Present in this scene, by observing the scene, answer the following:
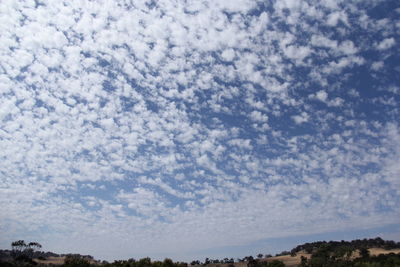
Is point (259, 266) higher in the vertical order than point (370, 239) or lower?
lower

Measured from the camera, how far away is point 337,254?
14062 cm

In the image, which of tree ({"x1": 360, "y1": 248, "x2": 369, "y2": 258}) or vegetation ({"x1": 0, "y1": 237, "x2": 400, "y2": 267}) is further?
tree ({"x1": 360, "y1": 248, "x2": 369, "y2": 258})

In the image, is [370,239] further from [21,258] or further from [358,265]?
[21,258]

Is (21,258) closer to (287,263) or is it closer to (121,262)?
(121,262)

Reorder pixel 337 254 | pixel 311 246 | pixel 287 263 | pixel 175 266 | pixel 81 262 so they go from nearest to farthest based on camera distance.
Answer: pixel 81 262
pixel 175 266
pixel 337 254
pixel 287 263
pixel 311 246

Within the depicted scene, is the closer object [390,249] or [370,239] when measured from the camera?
[390,249]

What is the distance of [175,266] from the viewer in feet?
303

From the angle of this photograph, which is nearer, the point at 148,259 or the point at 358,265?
the point at 148,259

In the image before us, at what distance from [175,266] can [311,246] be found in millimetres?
114556

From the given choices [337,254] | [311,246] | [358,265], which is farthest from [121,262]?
[311,246]

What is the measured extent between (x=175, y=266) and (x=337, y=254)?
262ft

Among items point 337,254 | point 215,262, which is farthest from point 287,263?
point 215,262

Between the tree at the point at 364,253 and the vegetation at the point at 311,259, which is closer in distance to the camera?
the vegetation at the point at 311,259

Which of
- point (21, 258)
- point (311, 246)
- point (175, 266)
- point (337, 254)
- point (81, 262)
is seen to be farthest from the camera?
point (311, 246)
